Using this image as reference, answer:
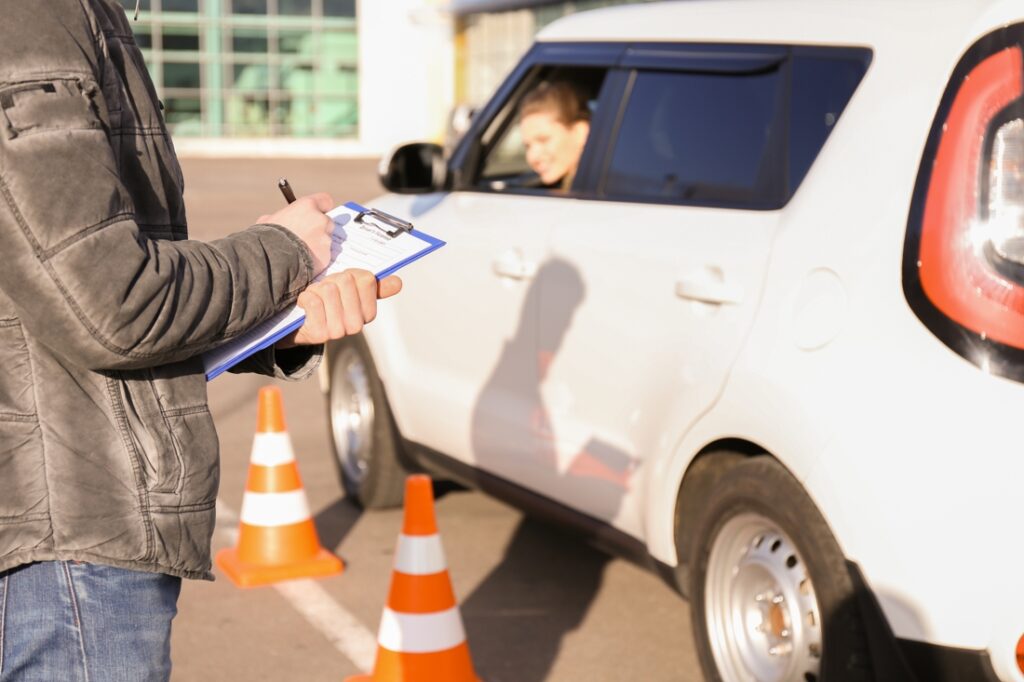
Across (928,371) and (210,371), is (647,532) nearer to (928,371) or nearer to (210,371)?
(928,371)

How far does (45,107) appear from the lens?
1.77 metres

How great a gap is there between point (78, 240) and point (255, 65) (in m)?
44.2

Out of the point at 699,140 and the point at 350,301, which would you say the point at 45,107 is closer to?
the point at 350,301

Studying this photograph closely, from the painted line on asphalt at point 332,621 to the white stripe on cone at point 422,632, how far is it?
41 centimetres

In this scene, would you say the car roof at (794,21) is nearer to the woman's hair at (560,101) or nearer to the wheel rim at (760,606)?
the woman's hair at (560,101)

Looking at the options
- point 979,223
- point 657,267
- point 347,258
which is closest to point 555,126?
point 657,267

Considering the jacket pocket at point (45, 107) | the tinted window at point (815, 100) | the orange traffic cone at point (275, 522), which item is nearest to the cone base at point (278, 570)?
the orange traffic cone at point (275, 522)

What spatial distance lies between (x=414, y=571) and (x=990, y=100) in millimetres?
1922

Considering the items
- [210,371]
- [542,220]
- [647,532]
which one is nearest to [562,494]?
[647,532]

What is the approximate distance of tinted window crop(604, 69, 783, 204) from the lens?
157 inches

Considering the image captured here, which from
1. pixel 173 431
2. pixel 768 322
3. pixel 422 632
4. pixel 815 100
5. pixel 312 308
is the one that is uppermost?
pixel 815 100

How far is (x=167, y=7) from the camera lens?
43.2 m

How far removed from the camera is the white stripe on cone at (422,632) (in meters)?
4.07

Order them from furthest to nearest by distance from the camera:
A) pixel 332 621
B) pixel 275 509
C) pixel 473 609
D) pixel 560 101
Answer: pixel 275 509 < pixel 560 101 < pixel 473 609 < pixel 332 621
